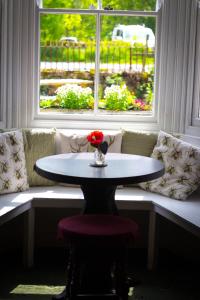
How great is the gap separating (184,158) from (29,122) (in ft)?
4.91

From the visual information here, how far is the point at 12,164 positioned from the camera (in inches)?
160

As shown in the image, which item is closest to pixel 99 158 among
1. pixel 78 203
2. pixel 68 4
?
pixel 78 203

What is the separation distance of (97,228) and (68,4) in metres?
2.42

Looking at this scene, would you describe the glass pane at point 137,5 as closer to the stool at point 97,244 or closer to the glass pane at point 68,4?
the glass pane at point 68,4

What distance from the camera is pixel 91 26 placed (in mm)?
4680

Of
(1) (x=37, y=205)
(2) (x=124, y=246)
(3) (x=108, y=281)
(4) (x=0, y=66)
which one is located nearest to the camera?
(2) (x=124, y=246)

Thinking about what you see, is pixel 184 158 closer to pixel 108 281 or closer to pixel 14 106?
pixel 108 281

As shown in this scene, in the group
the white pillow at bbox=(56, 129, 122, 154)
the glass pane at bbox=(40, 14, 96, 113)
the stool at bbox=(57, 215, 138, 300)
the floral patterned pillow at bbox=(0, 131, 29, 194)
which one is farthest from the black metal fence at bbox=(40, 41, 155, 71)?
the stool at bbox=(57, 215, 138, 300)

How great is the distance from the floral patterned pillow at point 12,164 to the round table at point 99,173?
1.61 feet

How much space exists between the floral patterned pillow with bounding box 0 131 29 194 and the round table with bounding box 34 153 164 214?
49 cm

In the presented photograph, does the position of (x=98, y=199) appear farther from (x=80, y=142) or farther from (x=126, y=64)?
(x=126, y=64)

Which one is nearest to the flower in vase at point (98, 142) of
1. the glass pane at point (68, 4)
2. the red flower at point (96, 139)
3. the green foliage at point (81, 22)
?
the red flower at point (96, 139)

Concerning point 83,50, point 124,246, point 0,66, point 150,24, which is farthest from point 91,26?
point 124,246

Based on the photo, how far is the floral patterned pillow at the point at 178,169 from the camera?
3977 millimetres
